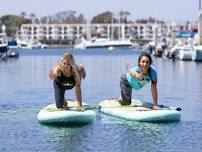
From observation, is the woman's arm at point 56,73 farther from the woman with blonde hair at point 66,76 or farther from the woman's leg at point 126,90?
the woman's leg at point 126,90

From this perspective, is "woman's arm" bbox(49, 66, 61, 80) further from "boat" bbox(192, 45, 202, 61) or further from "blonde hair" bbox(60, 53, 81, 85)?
"boat" bbox(192, 45, 202, 61)

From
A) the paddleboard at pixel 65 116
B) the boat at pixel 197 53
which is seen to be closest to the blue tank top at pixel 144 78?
the paddleboard at pixel 65 116

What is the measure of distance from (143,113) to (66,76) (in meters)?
2.39

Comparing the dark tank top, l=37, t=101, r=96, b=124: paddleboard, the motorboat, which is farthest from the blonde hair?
the motorboat

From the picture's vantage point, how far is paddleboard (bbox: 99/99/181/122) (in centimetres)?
2302

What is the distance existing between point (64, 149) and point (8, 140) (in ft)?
7.24

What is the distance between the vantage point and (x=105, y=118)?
24328mm

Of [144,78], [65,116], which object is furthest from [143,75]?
[65,116]

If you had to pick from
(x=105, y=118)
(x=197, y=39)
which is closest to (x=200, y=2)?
(x=197, y=39)

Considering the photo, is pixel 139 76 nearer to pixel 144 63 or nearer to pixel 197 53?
pixel 144 63

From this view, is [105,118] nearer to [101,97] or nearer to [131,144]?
[131,144]

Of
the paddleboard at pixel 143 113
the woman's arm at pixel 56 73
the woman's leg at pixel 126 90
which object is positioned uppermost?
the woman's arm at pixel 56 73

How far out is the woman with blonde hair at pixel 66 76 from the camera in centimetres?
2269

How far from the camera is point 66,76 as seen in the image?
23047 mm
